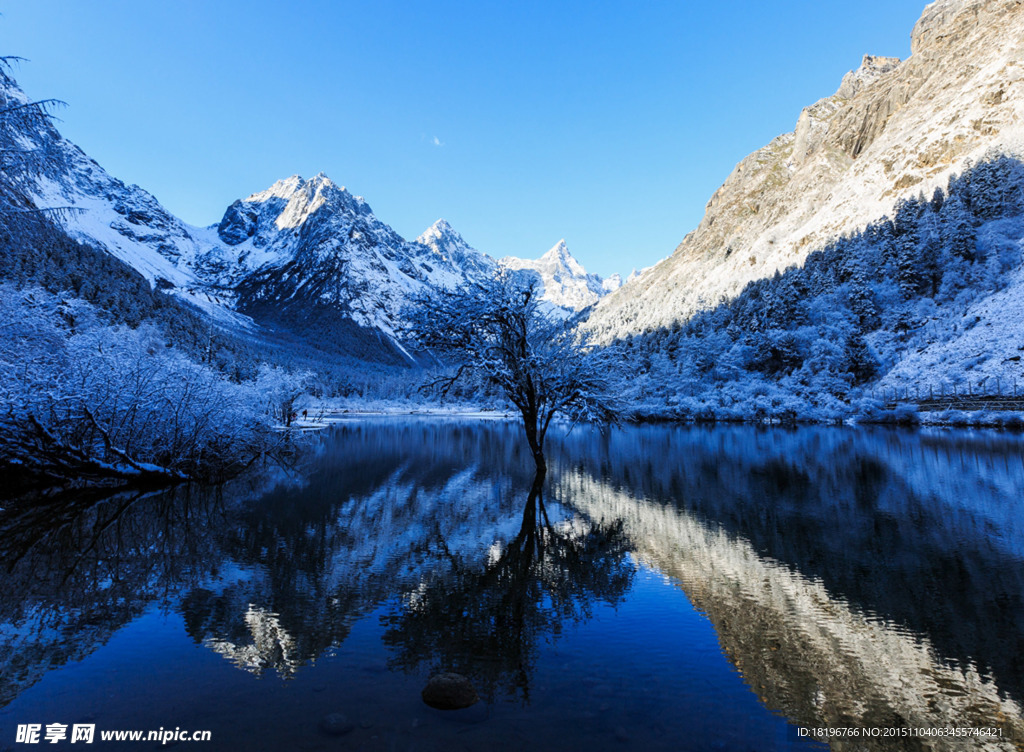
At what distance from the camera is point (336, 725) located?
403 centimetres

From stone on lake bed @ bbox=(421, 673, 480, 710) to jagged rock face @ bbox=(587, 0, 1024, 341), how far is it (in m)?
84.2

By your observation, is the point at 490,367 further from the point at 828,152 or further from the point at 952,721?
the point at 828,152

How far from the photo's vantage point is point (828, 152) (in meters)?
125

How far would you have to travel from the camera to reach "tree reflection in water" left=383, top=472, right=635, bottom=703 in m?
5.15

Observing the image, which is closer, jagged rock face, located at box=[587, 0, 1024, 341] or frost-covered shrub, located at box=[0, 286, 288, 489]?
frost-covered shrub, located at box=[0, 286, 288, 489]

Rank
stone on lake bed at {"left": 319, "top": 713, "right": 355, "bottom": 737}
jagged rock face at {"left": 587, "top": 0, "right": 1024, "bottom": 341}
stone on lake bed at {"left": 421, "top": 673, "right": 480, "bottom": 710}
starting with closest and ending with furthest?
stone on lake bed at {"left": 319, "top": 713, "right": 355, "bottom": 737} < stone on lake bed at {"left": 421, "top": 673, "right": 480, "bottom": 710} < jagged rock face at {"left": 587, "top": 0, "right": 1024, "bottom": 341}

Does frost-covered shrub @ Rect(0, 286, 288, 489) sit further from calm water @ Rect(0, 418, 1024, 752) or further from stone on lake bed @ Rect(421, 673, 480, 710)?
stone on lake bed @ Rect(421, 673, 480, 710)

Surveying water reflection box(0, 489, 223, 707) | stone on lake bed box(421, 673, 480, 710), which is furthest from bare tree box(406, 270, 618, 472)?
stone on lake bed box(421, 673, 480, 710)

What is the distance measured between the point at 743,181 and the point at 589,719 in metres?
197

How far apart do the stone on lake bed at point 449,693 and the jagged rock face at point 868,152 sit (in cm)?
8424

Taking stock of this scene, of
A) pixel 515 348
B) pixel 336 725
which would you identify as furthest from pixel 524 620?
pixel 515 348

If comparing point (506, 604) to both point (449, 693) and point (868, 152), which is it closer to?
point (449, 693)

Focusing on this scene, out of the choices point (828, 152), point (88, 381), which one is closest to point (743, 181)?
point (828, 152)

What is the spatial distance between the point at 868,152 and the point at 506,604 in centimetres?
13461
